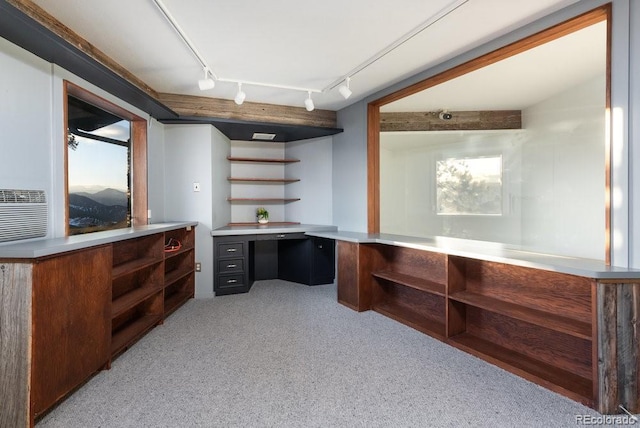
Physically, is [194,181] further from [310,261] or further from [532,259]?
[532,259]

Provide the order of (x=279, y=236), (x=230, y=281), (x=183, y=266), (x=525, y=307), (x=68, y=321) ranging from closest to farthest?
(x=68, y=321)
(x=525, y=307)
(x=183, y=266)
(x=230, y=281)
(x=279, y=236)

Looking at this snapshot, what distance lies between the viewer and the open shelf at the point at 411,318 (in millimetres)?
3029

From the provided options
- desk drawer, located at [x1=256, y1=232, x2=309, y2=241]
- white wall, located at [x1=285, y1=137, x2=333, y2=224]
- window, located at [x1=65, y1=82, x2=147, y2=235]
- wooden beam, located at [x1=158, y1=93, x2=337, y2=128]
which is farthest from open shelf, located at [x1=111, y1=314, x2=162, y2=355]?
white wall, located at [x1=285, y1=137, x2=333, y2=224]

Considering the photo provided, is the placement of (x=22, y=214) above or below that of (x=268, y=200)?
below

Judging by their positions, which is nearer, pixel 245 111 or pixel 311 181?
pixel 245 111

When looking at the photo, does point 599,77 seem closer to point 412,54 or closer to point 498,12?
point 498,12

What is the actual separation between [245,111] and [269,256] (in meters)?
2.30

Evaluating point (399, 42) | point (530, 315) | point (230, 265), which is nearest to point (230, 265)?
point (230, 265)

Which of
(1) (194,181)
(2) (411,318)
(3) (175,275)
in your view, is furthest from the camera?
(1) (194,181)

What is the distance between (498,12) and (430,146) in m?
3.01

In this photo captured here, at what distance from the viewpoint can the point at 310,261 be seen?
4.77 meters

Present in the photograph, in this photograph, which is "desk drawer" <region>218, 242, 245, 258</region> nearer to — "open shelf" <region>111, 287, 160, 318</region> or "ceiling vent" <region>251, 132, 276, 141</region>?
"open shelf" <region>111, 287, 160, 318</region>

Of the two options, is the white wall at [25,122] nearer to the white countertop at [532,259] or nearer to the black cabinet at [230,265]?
the black cabinet at [230,265]

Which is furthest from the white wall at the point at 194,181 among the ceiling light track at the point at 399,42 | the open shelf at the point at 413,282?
the open shelf at the point at 413,282
